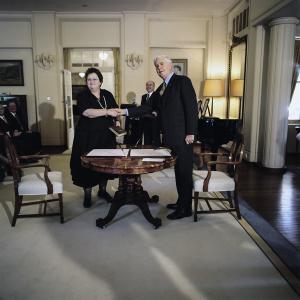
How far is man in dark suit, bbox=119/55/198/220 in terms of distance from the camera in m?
2.92

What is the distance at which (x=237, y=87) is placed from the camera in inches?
249

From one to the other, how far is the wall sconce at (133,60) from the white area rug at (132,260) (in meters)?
4.81

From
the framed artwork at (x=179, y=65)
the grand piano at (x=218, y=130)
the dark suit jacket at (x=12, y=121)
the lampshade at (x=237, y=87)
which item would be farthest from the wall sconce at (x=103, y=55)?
the grand piano at (x=218, y=130)

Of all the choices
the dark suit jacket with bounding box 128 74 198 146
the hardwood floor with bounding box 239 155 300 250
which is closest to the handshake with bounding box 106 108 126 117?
the dark suit jacket with bounding box 128 74 198 146

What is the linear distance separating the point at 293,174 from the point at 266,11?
2.57 metres

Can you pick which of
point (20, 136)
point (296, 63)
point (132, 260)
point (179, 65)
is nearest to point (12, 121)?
point (20, 136)

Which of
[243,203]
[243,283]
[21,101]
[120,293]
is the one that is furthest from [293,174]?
[21,101]

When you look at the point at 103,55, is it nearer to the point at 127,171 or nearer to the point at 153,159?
the point at 153,159

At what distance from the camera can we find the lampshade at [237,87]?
20.1 feet

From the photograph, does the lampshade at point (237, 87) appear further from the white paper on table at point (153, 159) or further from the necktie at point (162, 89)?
the white paper on table at point (153, 159)

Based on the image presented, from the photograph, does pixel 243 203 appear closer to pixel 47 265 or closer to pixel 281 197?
pixel 281 197

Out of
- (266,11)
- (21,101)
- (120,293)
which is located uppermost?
(266,11)

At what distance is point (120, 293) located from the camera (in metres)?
1.96

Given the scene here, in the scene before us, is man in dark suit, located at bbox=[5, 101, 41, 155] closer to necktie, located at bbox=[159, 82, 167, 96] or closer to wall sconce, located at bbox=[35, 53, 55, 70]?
wall sconce, located at bbox=[35, 53, 55, 70]
